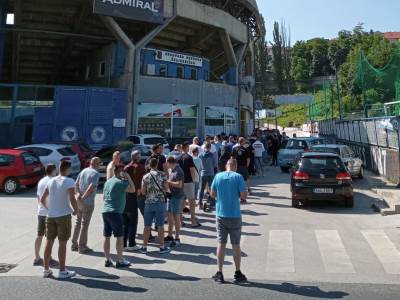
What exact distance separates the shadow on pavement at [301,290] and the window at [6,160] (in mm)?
11876

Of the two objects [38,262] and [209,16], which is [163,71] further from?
[38,262]

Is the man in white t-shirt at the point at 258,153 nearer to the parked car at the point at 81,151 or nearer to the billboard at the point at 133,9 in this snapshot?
the parked car at the point at 81,151

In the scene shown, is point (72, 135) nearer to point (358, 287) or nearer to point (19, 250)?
point (19, 250)

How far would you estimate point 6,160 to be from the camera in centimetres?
1554

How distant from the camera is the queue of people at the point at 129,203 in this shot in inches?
255

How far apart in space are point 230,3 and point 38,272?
112 ft

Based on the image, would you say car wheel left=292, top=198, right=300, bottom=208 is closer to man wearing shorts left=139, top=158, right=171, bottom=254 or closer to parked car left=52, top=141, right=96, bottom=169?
man wearing shorts left=139, top=158, right=171, bottom=254

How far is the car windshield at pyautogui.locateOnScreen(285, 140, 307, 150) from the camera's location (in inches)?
894

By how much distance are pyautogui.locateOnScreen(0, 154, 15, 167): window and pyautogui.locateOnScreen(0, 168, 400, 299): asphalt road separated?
444 cm

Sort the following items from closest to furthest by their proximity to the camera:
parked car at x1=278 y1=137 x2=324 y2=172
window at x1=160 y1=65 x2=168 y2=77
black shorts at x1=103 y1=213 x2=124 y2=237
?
black shorts at x1=103 y1=213 x2=124 y2=237 → parked car at x1=278 y1=137 x2=324 y2=172 → window at x1=160 y1=65 x2=168 y2=77

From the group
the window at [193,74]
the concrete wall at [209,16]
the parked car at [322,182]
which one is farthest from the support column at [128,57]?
the parked car at [322,182]

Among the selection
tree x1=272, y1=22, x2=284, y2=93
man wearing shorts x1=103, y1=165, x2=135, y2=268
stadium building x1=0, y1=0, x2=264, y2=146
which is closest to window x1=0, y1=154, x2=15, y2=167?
stadium building x1=0, y1=0, x2=264, y2=146

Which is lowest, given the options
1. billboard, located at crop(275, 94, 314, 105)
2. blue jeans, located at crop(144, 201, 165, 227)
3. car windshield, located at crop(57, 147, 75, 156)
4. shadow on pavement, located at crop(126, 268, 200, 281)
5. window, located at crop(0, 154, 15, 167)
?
shadow on pavement, located at crop(126, 268, 200, 281)

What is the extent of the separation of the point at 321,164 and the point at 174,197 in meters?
5.57
